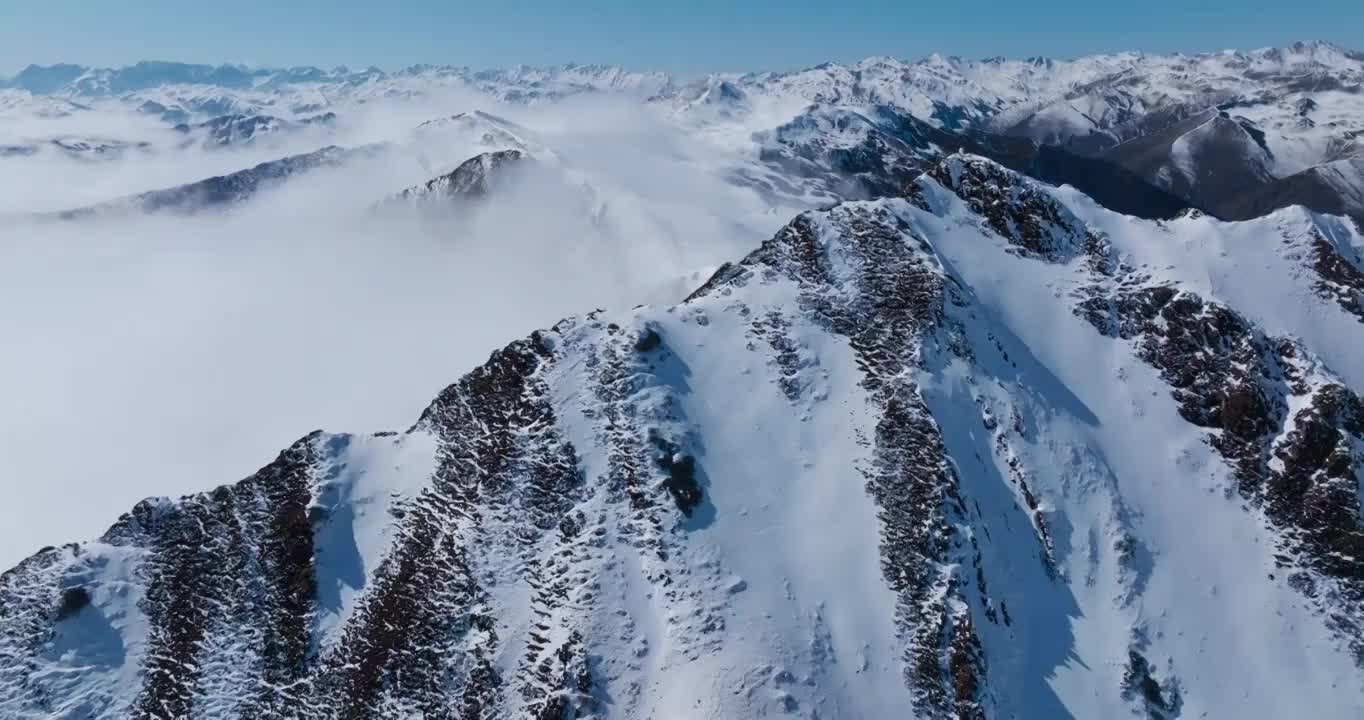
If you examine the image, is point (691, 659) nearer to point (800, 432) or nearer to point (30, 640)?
point (800, 432)

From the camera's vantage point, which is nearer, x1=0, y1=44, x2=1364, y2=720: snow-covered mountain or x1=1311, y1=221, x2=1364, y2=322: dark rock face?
x1=0, y1=44, x2=1364, y2=720: snow-covered mountain

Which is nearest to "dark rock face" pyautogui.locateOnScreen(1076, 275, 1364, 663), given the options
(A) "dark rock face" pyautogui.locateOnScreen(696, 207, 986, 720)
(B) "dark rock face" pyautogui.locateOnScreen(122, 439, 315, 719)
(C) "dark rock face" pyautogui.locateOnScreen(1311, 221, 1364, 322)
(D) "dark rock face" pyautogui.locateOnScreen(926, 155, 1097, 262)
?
(D) "dark rock face" pyautogui.locateOnScreen(926, 155, 1097, 262)

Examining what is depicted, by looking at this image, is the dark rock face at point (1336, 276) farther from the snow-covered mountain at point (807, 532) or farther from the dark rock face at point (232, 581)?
the dark rock face at point (232, 581)

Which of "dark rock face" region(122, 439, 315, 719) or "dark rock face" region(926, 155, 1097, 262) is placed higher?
"dark rock face" region(926, 155, 1097, 262)

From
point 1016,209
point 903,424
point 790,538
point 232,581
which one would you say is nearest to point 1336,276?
point 1016,209

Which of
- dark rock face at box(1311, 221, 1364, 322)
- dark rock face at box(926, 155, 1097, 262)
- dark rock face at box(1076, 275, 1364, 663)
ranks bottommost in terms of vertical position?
dark rock face at box(1076, 275, 1364, 663)

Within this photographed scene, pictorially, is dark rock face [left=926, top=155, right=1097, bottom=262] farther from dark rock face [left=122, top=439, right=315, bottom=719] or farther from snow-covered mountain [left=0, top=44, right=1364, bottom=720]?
dark rock face [left=122, top=439, right=315, bottom=719]

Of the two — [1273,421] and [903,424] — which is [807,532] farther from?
[1273,421]

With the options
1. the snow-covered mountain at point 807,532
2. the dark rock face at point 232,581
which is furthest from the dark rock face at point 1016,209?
the dark rock face at point 232,581
